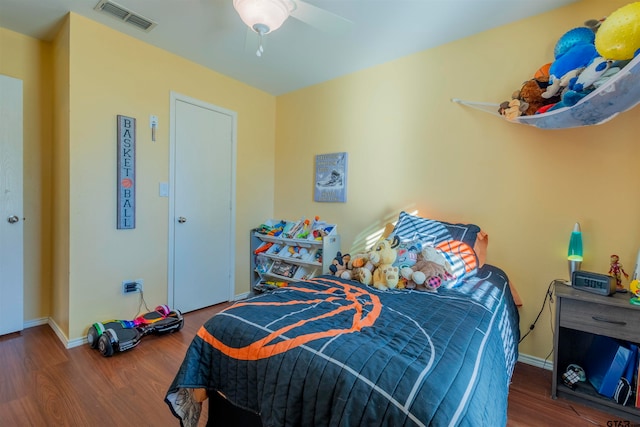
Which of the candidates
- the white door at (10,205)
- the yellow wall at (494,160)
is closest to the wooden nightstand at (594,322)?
the yellow wall at (494,160)

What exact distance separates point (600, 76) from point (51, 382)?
350 centimetres

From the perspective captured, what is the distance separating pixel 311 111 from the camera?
10.9 feet

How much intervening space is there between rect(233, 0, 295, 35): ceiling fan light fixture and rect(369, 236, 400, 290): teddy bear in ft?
5.04

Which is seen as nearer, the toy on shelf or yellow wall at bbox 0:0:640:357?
yellow wall at bbox 0:0:640:357

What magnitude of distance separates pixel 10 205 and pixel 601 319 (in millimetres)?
4163

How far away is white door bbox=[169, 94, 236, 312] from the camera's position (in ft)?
9.10

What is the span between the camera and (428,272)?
1.73 metres

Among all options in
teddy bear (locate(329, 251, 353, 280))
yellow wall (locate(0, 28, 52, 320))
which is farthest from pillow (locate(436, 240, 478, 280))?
yellow wall (locate(0, 28, 52, 320))

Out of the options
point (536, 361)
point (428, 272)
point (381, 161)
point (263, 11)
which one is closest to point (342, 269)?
point (428, 272)

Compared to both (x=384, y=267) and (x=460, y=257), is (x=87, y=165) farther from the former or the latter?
(x=460, y=257)

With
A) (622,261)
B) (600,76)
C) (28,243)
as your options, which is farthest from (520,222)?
(28,243)

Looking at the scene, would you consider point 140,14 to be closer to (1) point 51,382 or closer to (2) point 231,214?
(2) point 231,214

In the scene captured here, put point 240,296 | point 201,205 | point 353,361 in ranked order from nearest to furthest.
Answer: point 353,361 → point 201,205 → point 240,296

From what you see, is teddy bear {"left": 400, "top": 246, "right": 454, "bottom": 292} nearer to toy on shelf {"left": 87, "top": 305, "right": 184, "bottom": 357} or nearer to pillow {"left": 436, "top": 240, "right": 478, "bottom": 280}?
pillow {"left": 436, "top": 240, "right": 478, "bottom": 280}
